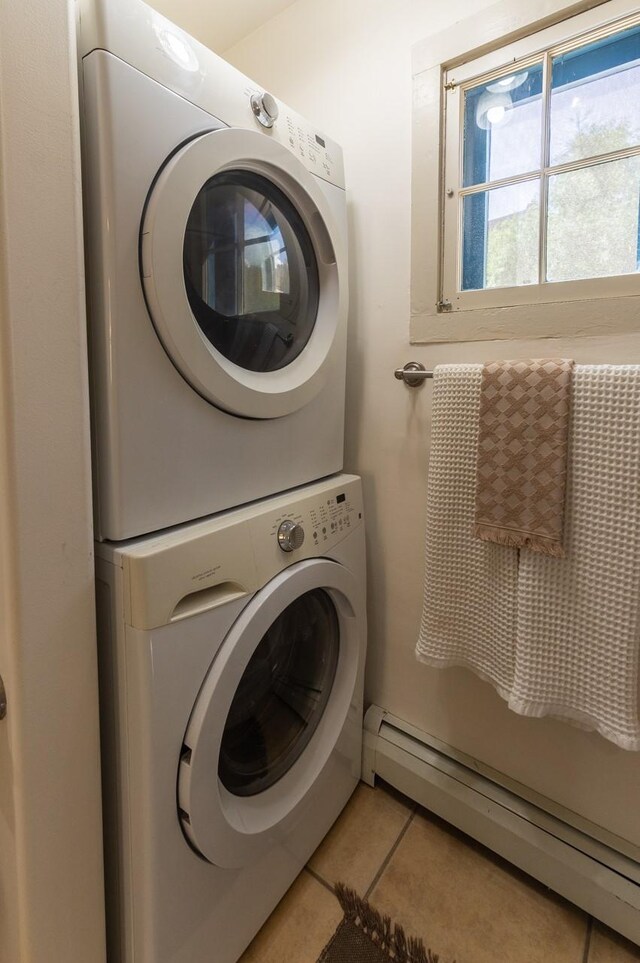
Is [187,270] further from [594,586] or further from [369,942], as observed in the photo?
[369,942]

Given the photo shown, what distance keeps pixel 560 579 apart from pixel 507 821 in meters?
0.62

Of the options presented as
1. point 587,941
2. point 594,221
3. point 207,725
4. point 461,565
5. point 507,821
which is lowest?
point 587,941

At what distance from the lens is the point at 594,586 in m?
0.81

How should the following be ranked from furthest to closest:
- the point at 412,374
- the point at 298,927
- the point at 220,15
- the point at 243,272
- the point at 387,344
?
the point at 220,15 < the point at 387,344 < the point at 412,374 < the point at 298,927 < the point at 243,272

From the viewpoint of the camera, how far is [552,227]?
96 cm

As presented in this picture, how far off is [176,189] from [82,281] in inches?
7.5

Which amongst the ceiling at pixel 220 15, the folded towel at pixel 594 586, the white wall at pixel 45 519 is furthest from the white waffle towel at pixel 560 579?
the ceiling at pixel 220 15

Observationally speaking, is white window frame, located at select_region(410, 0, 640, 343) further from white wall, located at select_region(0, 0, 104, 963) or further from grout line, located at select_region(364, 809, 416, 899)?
grout line, located at select_region(364, 809, 416, 899)

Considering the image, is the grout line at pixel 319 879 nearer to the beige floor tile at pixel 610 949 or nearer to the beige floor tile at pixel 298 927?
the beige floor tile at pixel 298 927

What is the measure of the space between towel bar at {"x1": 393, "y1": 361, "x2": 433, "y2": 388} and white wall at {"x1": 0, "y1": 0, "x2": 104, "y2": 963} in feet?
2.28

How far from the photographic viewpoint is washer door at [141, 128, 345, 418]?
685 millimetres

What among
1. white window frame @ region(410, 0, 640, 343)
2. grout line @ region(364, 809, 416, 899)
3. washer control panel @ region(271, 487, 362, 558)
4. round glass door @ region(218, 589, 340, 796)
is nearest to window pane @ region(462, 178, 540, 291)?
white window frame @ region(410, 0, 640, 343)

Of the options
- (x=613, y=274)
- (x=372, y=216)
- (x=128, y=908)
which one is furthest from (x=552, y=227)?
(x=128, y=908)

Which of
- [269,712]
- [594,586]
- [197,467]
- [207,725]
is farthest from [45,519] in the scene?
[594,586]
